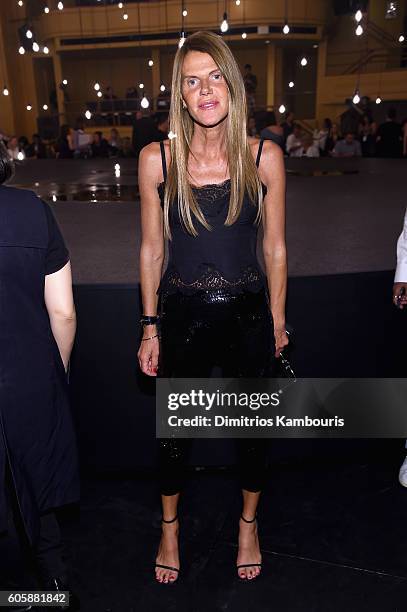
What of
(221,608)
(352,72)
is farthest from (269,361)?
(352,72)

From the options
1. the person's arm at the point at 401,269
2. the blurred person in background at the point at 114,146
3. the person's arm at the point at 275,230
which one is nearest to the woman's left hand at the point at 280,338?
the person's arm at the point at 275,230

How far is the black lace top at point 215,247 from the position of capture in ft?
4.45

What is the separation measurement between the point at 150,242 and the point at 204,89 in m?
0.42

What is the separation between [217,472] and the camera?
7.04 ft

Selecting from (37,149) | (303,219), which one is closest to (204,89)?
(303,219)

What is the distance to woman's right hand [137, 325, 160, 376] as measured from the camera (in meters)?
1.54

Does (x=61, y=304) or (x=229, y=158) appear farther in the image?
(x=229, y=158)

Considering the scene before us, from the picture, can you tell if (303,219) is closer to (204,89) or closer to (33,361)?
(204,89)

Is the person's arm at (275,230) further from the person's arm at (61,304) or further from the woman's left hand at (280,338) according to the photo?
the person's arm at (61,304)

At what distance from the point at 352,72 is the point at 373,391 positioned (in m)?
14.5

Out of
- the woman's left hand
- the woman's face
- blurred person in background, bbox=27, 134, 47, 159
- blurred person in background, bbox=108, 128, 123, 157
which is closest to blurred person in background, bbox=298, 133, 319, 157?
blurred person in background, bbox=108, 128, 123, 157

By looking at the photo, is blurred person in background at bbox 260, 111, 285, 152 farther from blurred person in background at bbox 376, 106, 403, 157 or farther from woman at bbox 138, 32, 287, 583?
woman at bbox 138, 32, 287, 583

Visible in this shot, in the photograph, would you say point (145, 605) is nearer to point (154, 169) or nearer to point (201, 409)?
point (201, 409)

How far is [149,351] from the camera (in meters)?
1.55
